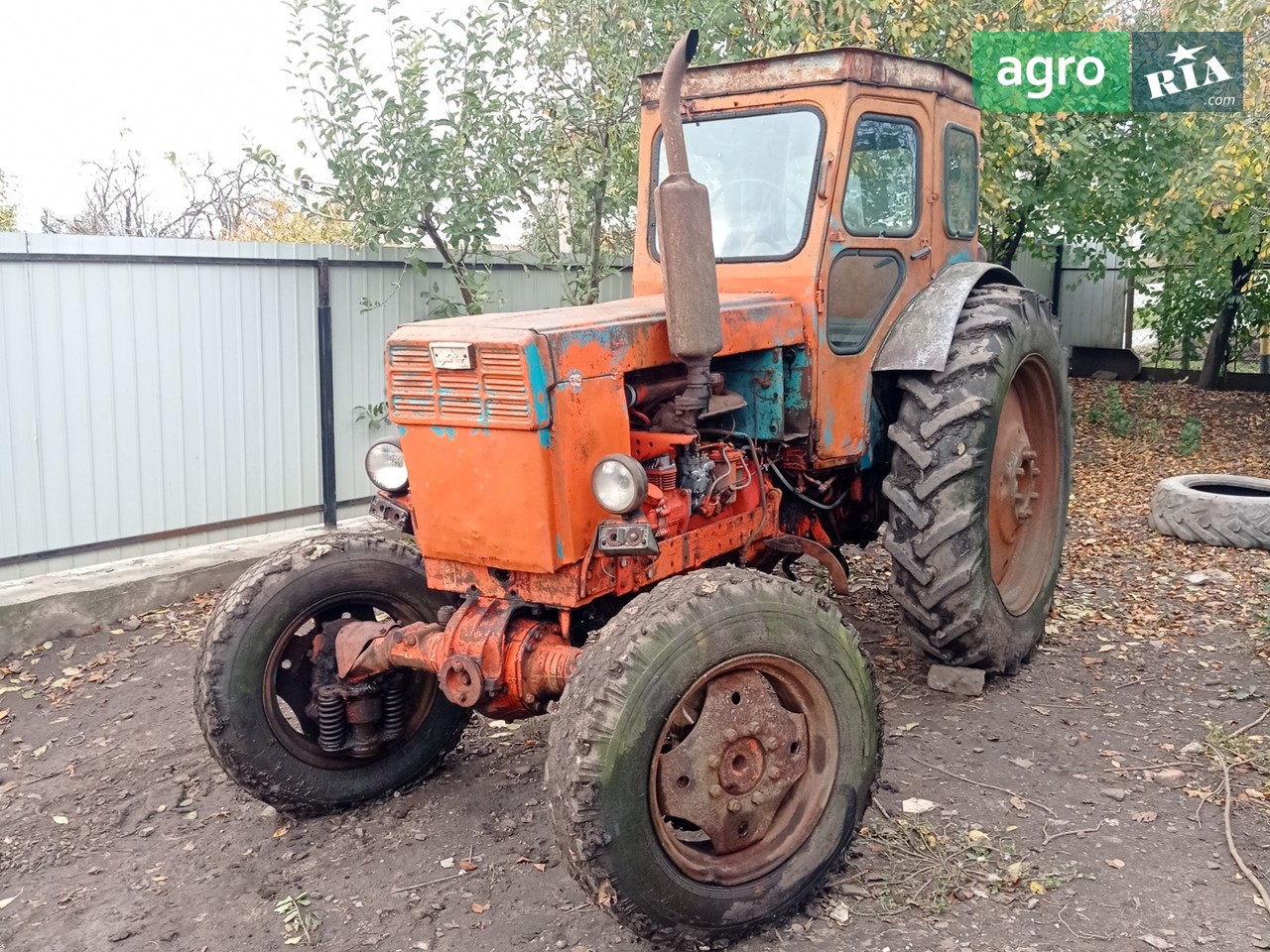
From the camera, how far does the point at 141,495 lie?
6.49 meters

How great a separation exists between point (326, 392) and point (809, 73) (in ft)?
13.1

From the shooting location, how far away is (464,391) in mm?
3391

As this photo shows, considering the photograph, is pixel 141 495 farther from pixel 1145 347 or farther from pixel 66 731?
pixel 1145 347

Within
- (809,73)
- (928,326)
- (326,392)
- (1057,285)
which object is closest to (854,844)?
(928,326)

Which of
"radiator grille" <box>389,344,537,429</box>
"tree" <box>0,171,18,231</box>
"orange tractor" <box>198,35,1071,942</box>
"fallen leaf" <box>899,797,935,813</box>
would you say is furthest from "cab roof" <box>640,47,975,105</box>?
"tree" <box>0,171,18,231</box>

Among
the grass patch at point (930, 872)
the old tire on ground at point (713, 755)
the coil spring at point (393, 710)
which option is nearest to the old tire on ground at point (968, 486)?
the grass patch at point (930, 872)

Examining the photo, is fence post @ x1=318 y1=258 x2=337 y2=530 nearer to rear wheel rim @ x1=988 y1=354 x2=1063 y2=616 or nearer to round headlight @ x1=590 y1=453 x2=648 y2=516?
rear wheel rim @ x1=988 y1=354 x2=1063 y2=616

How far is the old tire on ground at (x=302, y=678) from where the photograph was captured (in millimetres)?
3682

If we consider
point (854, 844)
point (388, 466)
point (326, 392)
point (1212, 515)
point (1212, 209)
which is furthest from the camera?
point (1212, 209)

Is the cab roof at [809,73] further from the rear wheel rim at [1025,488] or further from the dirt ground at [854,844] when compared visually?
the dirt ground at [854,844]

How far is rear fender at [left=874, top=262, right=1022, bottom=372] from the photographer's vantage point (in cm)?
451

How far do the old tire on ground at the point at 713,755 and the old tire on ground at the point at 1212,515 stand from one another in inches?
181

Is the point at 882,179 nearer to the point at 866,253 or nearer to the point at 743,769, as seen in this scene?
the point at 866,253

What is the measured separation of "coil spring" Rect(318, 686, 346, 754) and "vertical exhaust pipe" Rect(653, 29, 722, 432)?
1612 mm
